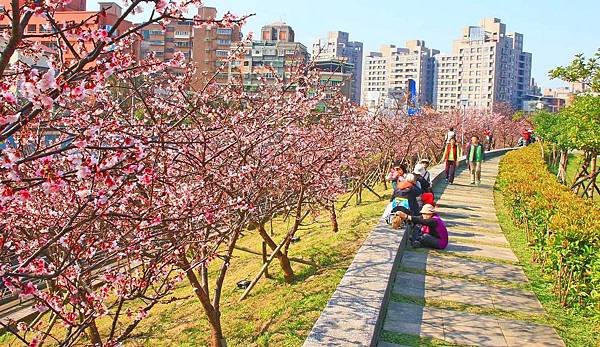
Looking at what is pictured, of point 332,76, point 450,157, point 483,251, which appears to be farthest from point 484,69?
point 483,251

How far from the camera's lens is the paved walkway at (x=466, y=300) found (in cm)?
537

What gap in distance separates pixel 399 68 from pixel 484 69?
81.2 ft

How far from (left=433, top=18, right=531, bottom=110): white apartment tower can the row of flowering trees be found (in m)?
102

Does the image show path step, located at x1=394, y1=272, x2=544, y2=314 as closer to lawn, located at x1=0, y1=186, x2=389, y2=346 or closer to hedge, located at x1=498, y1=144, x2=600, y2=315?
hedge, located at x1=498, y1=144, x2=600, y2=315

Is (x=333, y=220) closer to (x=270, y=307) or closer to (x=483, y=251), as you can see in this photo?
(x=483, y=251)

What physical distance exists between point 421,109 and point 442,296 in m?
27.7

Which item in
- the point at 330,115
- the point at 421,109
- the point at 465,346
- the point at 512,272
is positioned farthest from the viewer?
the point at 421,109

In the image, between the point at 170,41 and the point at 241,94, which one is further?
the point at 170,41

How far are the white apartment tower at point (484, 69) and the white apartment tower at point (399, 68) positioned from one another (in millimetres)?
3457

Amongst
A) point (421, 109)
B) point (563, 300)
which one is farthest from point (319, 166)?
point (421, 109)

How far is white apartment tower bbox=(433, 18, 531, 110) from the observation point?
111062 mm

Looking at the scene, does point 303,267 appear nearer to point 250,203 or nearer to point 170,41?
point 250,203

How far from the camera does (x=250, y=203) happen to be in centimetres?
650

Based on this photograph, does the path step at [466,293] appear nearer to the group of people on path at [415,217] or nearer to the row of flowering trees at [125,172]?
the group of people on path at [415,217]
